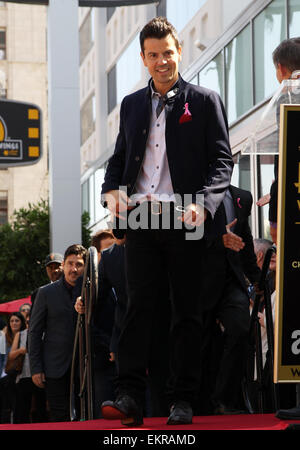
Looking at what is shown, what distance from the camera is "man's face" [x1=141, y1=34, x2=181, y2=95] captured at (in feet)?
15.5

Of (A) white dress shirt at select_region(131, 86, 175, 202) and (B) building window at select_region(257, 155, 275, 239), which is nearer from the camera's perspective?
(A) white dress shirt at select_region(131, 86, 175, 202)

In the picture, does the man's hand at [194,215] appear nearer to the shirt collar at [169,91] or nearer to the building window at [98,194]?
the shirt collar at [169,91]

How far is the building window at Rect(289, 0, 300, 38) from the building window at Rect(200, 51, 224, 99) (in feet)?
12.6

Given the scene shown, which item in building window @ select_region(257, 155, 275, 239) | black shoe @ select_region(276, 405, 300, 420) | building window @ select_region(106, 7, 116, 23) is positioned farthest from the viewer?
building window @ select_region(106, 7, 116, 23)

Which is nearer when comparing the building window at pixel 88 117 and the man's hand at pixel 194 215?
the man's hand at pixel 194 215

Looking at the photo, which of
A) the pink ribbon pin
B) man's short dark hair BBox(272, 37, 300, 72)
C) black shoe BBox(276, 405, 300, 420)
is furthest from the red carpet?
man's short dark hair BBox(272, 37, 300, 72)

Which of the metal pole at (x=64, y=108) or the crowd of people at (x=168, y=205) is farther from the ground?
the metal pole at (x=64, y=108)

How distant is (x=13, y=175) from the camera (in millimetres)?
53594

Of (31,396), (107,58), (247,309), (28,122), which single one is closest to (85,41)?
(107,58)

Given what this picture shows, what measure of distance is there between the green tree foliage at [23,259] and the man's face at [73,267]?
16.4 meters

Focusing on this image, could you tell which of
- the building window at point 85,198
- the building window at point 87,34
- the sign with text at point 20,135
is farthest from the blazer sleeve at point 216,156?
the building window at point 87,34

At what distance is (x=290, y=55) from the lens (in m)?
5.12

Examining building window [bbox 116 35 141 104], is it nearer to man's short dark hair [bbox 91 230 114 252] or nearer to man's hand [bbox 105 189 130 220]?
man's short dark hair [bbox 91 230 114 252]

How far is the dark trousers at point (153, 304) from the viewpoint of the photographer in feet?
15.2
